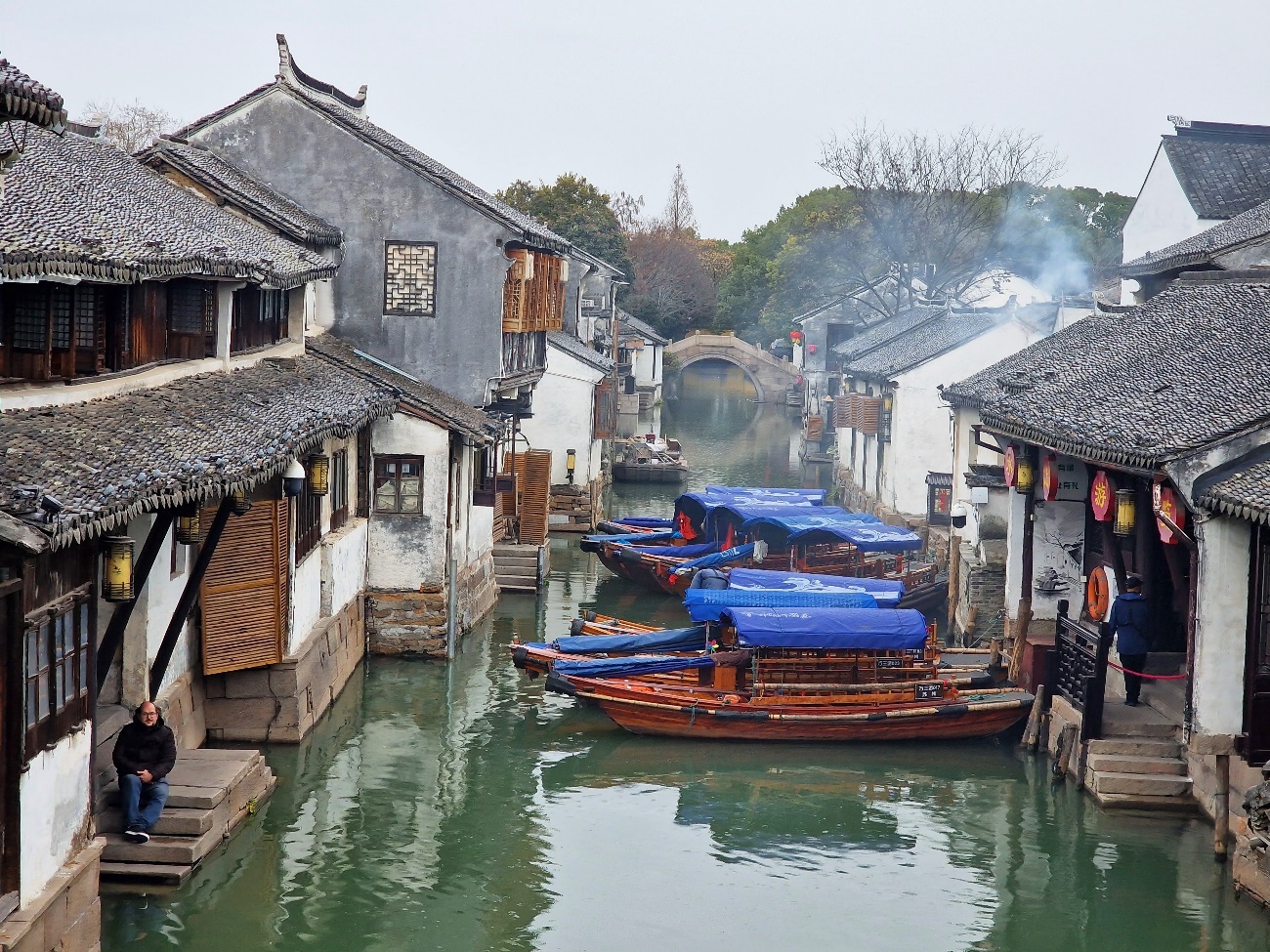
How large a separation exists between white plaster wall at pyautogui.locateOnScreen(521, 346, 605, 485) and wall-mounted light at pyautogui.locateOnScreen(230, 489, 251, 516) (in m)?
22.3

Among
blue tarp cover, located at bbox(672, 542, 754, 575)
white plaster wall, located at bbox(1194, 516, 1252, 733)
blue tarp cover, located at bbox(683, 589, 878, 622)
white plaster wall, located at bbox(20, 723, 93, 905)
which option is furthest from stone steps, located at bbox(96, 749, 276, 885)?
blue tarp cover, located at bbox(672, 542, 754, 575)

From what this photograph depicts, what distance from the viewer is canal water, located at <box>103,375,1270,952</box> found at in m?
12.7

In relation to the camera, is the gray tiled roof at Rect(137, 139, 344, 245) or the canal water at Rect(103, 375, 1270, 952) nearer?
the canal water at Rect(103, 375, 1270, 952)

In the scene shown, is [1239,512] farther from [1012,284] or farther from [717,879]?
[1012,284]

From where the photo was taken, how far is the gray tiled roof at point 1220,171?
27578 mm

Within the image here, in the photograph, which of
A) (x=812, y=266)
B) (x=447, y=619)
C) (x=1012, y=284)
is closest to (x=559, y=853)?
(x=447, y=619)

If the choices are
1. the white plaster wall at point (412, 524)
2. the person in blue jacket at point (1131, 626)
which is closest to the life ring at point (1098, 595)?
the person in blue jacket at point (1131, 626)

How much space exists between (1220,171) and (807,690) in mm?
16529

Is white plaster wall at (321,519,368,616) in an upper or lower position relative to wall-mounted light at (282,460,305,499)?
lower

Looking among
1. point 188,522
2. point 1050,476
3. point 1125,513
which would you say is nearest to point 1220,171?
point 1050,476

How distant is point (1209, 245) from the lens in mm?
20719

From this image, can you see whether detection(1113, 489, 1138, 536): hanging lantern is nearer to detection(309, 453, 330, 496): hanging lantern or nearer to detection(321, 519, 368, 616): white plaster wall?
detection(309, 453, 330, 496): hanging lantern

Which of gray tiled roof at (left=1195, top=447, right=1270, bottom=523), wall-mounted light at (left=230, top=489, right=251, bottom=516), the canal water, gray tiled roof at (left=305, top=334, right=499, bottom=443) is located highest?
gray tiled roof at (left=305, top=334, right=499, bottom=443)

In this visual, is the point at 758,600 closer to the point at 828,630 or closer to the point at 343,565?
the point at 828,630
